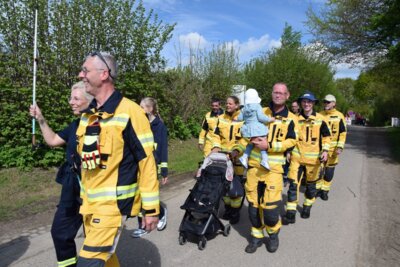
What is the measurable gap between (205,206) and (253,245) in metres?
0.84

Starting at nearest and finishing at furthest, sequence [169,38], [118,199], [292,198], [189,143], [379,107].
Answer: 1. [118,199]
2. [292,198]
3. [169,38]
4. [189,143]
5. [379,107]

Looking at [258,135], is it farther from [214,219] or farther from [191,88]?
[191,88]

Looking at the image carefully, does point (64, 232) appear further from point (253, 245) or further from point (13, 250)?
point (253, 245)

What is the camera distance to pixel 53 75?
8445mm

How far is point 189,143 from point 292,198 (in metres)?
9.46

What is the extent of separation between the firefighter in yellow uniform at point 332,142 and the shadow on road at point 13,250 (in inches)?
224

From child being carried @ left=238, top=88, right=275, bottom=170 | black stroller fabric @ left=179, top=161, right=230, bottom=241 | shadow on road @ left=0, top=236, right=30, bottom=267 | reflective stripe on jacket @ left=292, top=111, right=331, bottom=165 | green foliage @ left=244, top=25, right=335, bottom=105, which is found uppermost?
green foliage @ left=244, top=25, right=335, bottom=105

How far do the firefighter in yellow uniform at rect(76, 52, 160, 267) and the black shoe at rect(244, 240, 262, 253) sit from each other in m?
2.45

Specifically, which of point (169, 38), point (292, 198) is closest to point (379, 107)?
point (169, 38)

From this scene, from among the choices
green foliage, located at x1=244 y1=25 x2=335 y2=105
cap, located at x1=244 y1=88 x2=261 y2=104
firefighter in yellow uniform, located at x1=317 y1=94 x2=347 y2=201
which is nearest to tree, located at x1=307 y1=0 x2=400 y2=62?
green foliage, located at x1=244 y1=25 x2=335 y2=105

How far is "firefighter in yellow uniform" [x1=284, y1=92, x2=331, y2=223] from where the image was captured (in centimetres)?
658

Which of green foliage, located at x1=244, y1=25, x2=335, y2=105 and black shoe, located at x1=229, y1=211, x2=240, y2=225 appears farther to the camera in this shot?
green foliage, located at x1=244, y1=25, x2=335, y2=105

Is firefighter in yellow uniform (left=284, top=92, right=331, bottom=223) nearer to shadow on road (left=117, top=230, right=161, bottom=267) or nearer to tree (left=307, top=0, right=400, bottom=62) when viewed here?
shadow on road (left=117, top=230, right=161, bottom=267)

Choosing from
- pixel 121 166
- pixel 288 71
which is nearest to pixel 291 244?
pixel 121 166
